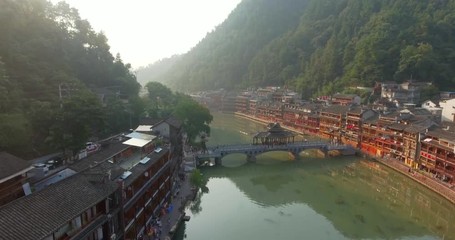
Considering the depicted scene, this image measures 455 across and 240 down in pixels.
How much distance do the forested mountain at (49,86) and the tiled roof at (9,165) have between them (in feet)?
19.2

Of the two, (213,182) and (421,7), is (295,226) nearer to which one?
(213,182)

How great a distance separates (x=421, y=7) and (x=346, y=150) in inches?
2352

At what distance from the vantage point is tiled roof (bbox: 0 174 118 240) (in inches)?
484

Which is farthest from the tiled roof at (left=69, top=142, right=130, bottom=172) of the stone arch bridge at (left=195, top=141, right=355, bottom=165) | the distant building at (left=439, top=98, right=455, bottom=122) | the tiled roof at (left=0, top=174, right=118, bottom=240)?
the distant building at (left=439, top=98, right=455, bottom=122)

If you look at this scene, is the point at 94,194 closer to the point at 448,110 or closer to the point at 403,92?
the point at 448,110

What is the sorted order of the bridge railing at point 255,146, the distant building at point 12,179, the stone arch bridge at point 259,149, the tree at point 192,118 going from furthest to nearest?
the tree at point 192,118
the bridge railing at point 255,146
the stone arch bridge at point 259,149
the distant building at point 12,179

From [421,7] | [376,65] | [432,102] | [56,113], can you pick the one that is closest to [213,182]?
[56,113]

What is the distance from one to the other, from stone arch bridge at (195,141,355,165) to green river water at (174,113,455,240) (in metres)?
1.42

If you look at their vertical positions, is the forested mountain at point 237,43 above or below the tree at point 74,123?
above

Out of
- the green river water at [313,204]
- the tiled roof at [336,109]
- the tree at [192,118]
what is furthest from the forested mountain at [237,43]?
the green river water at [313,204]

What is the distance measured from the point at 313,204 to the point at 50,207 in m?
25.4

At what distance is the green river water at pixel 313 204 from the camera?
90.8 feet

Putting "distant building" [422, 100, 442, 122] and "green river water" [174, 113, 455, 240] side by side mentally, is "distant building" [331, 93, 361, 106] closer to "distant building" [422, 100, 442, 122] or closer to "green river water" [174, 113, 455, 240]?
"distant building" [422, 100, 442, 122]

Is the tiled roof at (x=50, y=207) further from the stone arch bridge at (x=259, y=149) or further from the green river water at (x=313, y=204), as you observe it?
the stone arch bridge at (x=259, y=149)
